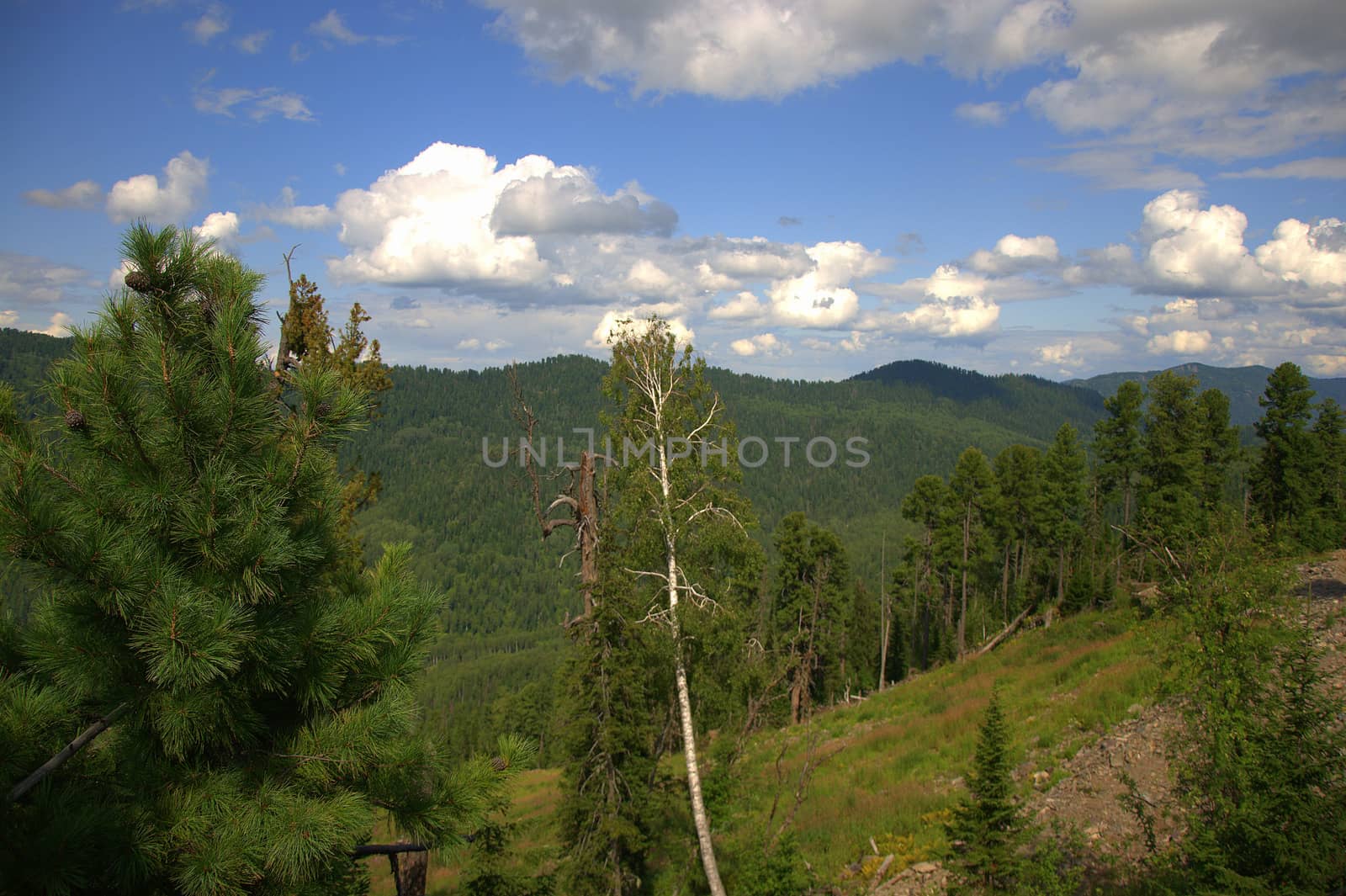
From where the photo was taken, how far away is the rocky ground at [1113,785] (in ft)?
32.3

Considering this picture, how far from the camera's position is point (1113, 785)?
11.6m

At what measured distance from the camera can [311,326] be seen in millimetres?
10172

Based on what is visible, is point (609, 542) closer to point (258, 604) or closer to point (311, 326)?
point (311, 326)

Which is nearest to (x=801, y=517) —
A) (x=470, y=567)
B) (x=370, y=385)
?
(x=370, y=385)

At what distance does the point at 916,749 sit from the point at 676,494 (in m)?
11.9

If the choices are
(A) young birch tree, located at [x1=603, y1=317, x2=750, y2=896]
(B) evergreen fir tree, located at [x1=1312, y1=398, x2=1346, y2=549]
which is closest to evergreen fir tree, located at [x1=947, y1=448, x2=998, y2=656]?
(B) evergreen fir tree, located at [x1=1312, y1=398, x2=1346, y2=549]

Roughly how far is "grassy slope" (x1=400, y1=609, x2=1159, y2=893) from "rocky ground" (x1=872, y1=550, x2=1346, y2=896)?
54 centimetres

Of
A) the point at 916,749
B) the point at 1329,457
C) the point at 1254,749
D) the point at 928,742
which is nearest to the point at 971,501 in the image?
the point at 1329,457

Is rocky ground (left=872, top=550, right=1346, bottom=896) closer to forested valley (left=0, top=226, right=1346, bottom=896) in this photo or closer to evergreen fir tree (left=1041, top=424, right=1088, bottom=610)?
forested valley (left=0, top=226, right=1346, bottom=896)

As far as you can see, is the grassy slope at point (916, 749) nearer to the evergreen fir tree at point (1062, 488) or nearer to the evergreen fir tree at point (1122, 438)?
the evergreen fir tree at point (1122, 438)

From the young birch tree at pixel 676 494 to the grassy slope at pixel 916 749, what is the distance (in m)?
2.37

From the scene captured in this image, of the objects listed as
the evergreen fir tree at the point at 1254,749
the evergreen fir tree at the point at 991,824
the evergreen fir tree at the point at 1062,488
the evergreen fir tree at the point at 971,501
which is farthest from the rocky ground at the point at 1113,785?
the evergreen fir tree at the point at 971,501

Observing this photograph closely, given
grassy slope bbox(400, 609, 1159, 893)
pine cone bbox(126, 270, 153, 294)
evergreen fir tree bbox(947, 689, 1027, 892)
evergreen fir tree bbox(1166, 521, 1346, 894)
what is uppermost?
pine cone bbox(126, 270, 153, 294)

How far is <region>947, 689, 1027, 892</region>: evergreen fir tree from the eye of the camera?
862 cm
